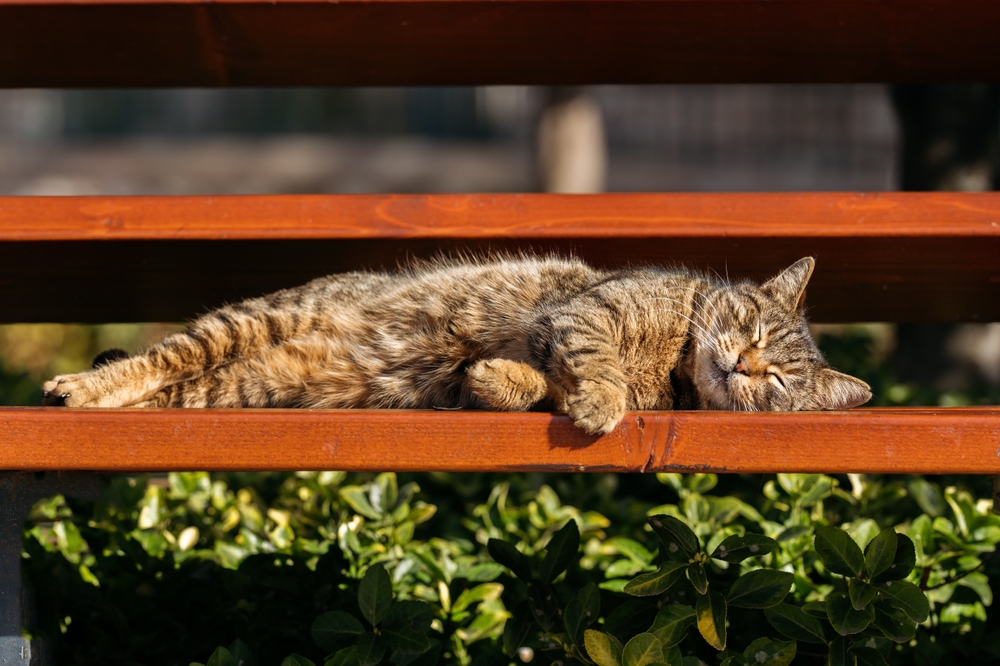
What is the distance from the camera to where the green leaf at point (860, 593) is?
1858 millimetres

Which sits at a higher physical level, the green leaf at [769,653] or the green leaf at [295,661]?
the green leaf at [295,661]

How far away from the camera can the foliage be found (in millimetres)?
1916

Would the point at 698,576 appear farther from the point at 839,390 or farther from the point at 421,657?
the point at 839,390

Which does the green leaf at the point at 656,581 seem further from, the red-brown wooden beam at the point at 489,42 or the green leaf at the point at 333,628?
the red-brown wooden beam at the point at 489,42

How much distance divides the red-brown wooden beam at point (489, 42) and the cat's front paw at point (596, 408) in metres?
1.01

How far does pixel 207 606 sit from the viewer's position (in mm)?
2406

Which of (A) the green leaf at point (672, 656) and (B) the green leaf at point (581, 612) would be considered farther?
(B) the green leaf at point (581, 612)

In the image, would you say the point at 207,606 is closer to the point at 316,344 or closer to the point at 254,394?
the point at 254,394

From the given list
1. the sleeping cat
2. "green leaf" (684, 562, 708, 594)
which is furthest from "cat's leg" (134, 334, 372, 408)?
"green leaf" (684, 562, 708, 594)

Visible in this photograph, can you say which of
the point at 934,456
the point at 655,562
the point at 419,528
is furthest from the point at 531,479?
the point at 934,456

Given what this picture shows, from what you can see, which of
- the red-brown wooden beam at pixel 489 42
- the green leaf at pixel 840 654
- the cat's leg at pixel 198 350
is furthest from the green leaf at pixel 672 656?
the red-brown wooden beam at pixel 489 42

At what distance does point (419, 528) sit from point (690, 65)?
182cm

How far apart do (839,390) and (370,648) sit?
1397mm

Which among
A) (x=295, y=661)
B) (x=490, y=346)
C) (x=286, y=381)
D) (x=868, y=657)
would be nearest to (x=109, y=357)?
(x=286, y=381)
